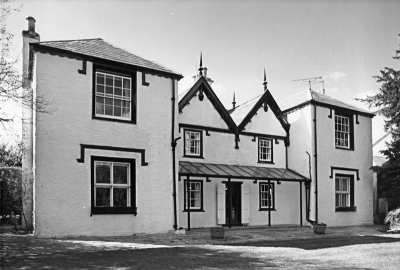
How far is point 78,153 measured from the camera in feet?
47.9

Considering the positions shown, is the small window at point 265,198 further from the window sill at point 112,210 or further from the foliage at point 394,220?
Result: the window sill at point 112,210

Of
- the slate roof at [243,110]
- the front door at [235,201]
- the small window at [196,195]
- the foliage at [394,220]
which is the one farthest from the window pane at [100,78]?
the foliage at [394,220]

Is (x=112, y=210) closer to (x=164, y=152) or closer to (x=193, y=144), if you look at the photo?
(x=164, y=152)

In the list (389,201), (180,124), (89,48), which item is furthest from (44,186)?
(389,201)

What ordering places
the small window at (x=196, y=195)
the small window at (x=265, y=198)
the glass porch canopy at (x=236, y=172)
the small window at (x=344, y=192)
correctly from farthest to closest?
1. the small window at (x=344, y=192)
2. the small window at (x=265, y=198)
3. the small window at (x=196, y=195)
4. the glass porch canopy at (x=236, y=172)

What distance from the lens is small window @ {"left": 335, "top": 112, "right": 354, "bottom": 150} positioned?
24.0 m

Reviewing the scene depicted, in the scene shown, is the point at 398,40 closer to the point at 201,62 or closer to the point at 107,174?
the point at 201,62

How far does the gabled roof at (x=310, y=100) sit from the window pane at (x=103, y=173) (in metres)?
12.4

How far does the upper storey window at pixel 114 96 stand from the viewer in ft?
50.9

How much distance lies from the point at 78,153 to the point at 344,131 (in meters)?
16.0

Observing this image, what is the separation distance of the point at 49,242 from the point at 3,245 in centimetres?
144

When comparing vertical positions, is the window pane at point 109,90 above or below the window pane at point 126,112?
above

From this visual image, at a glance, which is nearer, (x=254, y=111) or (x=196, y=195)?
(x=196, y=195)

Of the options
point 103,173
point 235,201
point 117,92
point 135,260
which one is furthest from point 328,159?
point 135,260
